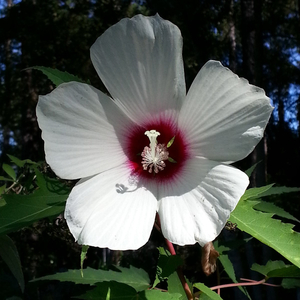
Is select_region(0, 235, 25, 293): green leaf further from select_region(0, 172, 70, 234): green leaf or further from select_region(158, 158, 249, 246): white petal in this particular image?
select_region(158, 158, 249, 246): white petal

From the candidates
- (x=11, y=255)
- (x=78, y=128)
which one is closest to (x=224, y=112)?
(x=78, y=128)

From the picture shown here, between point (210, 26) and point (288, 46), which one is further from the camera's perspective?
point (288, 46)

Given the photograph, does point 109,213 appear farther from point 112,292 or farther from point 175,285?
point 175,285

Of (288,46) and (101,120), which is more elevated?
(288,46)

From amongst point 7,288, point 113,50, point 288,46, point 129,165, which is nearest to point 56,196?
point 129,165

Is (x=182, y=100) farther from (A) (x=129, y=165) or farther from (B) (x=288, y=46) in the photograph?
(B) (x=288, y=46)

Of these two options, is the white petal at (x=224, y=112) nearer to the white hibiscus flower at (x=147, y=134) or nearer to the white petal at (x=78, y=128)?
the white hibiscus flower at (x=147, y=134)

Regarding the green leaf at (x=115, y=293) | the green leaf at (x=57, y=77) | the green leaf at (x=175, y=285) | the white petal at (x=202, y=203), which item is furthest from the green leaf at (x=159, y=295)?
the green leaf at (x=57, y=77)

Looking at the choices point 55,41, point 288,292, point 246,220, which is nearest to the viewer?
point 246,220
